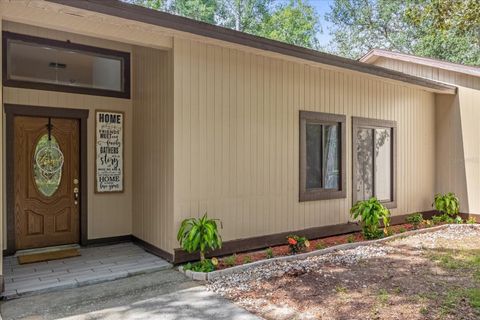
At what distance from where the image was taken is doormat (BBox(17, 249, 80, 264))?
16.0ft

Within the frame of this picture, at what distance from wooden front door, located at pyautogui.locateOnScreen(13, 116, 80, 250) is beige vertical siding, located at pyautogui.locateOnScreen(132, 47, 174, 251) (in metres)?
0.91

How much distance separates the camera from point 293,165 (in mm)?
6176

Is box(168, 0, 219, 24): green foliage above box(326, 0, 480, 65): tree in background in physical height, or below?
above

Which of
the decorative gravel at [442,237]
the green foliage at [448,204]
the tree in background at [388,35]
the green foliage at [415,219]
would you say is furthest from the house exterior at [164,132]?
the tree in background at [388,35]

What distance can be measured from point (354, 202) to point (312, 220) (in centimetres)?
113

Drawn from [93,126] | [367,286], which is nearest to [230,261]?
[367,286]

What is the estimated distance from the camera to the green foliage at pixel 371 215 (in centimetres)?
634

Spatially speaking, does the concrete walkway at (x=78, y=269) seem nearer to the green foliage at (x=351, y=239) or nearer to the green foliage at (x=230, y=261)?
the green foliage at (x=230, y=261)

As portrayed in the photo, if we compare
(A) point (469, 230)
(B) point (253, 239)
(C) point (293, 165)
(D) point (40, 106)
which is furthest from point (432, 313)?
(D) point (40, 106)

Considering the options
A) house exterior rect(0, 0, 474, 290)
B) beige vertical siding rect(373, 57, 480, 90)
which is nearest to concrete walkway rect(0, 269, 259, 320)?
house exterior rect(0, 0, 474, 290)

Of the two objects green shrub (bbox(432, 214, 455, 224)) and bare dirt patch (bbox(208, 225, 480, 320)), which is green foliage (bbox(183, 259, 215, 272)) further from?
green shrub (bbox(432, 214, 455, 224))

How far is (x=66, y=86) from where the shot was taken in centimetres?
545

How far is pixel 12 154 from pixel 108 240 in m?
1.84

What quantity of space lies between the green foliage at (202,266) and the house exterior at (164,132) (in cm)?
29
